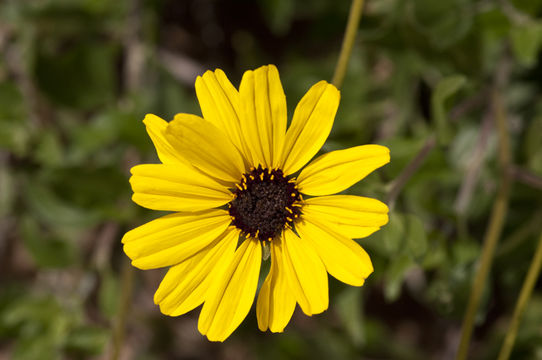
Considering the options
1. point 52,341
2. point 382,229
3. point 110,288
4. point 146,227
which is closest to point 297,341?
point 110,288

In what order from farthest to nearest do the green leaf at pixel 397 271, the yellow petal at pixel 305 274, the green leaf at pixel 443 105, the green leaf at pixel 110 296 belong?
the green leaf at pixel 110 296 → the green leaf at pixel 397 271 → the green leaf at pixel 443 105 → the yellow petal at pixel 305 274

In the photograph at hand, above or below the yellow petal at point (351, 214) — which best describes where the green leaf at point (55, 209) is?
above

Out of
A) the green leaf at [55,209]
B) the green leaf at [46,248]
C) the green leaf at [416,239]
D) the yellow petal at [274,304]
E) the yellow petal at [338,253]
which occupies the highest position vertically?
the green leaf at [55,209]

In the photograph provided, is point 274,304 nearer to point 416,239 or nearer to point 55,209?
point 416,239

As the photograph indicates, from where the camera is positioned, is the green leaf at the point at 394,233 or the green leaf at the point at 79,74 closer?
the green leaf at the point at 394,233

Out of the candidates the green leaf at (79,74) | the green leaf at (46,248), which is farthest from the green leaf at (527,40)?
the green leaf at (46,248)

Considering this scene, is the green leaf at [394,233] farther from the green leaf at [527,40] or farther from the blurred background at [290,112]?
the green leaf at [527,40]

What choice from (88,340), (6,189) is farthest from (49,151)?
(88,340)

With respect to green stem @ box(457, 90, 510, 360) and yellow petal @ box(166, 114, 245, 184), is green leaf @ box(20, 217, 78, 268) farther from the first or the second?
green stem @ box(457, 90, 510, 360)
